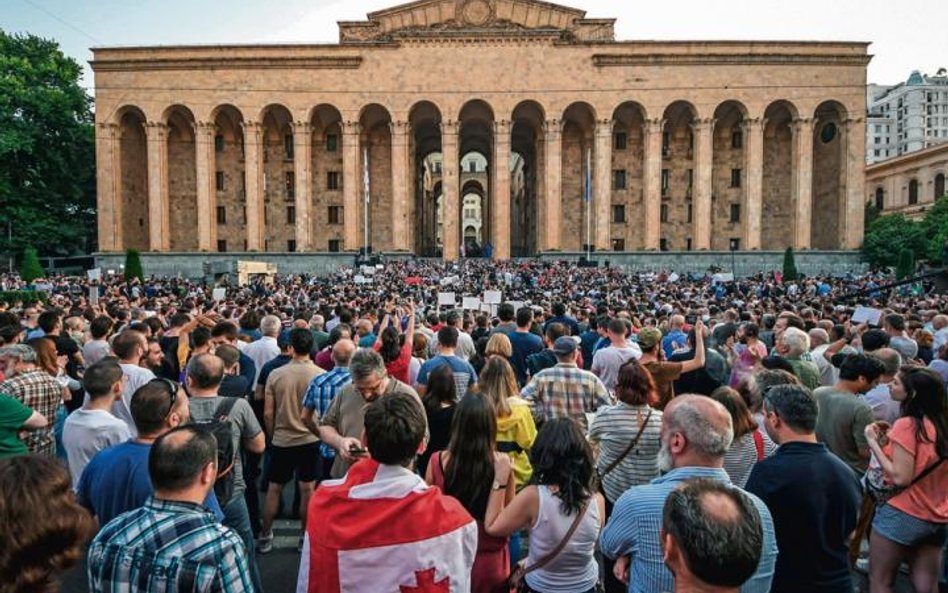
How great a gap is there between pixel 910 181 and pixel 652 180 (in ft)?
118

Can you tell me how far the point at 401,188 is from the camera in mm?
42219

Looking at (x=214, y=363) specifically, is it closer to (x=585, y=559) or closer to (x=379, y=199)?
(x=585, y=559)

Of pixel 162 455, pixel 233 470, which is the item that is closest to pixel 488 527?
pixel 162 455

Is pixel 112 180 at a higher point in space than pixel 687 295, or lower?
higher

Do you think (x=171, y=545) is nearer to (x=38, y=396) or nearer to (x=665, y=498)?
(x=665, y=498)

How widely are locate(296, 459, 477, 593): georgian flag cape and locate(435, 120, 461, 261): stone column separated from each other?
126 ft

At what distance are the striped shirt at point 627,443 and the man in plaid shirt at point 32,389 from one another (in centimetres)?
439

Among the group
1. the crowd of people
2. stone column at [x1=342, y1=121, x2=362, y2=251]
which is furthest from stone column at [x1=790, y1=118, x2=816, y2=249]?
the crowd of people

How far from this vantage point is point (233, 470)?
4086 mm

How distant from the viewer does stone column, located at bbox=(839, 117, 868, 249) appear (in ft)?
136

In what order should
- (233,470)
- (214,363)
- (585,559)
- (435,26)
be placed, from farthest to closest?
(435,26)
(214,363)
(233,470)
(585,559)

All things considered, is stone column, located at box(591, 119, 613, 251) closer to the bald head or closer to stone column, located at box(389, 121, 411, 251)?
stone column, located at box(389, 121, 411, 251)

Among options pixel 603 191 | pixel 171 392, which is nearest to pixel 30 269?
pixel 171 392

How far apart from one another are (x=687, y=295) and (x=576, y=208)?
25537mm
